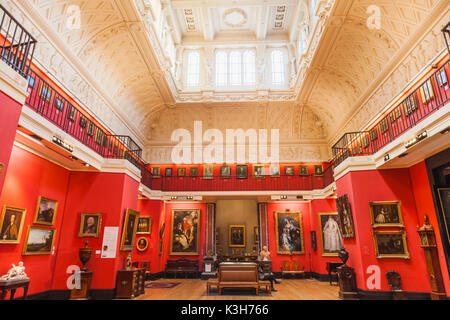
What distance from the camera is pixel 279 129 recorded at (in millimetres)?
18625

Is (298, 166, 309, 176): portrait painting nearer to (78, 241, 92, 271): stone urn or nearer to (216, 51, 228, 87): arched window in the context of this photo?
(216, 51, 228, 87): arched window

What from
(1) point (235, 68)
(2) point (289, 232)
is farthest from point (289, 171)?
(1) point (235, 68)

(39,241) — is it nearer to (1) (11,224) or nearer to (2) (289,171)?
(1) (11,224)

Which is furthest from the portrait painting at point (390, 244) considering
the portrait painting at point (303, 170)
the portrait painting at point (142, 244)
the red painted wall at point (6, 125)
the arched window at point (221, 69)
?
the arched window at point (221, 69)

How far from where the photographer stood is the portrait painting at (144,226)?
15.6m

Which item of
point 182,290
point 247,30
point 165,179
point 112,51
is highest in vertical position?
point 247,30

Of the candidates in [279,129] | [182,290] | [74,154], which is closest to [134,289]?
[182,290]

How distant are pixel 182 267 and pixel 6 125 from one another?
12989 mm

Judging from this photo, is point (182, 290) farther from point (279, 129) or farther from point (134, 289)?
point (279, 129)

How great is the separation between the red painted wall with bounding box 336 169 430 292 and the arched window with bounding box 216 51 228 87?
11368mm

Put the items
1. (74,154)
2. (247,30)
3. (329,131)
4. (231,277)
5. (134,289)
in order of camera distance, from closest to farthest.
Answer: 1. (74,154)
2. (134,289)
3. (231,277)
4. (329,131)
5. (247,30)

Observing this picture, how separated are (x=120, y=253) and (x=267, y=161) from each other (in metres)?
11.2

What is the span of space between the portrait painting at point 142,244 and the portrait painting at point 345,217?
10522 millimetres

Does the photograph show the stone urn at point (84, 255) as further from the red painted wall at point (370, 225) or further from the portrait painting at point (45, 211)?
the red painted wall at point (370, 225)
